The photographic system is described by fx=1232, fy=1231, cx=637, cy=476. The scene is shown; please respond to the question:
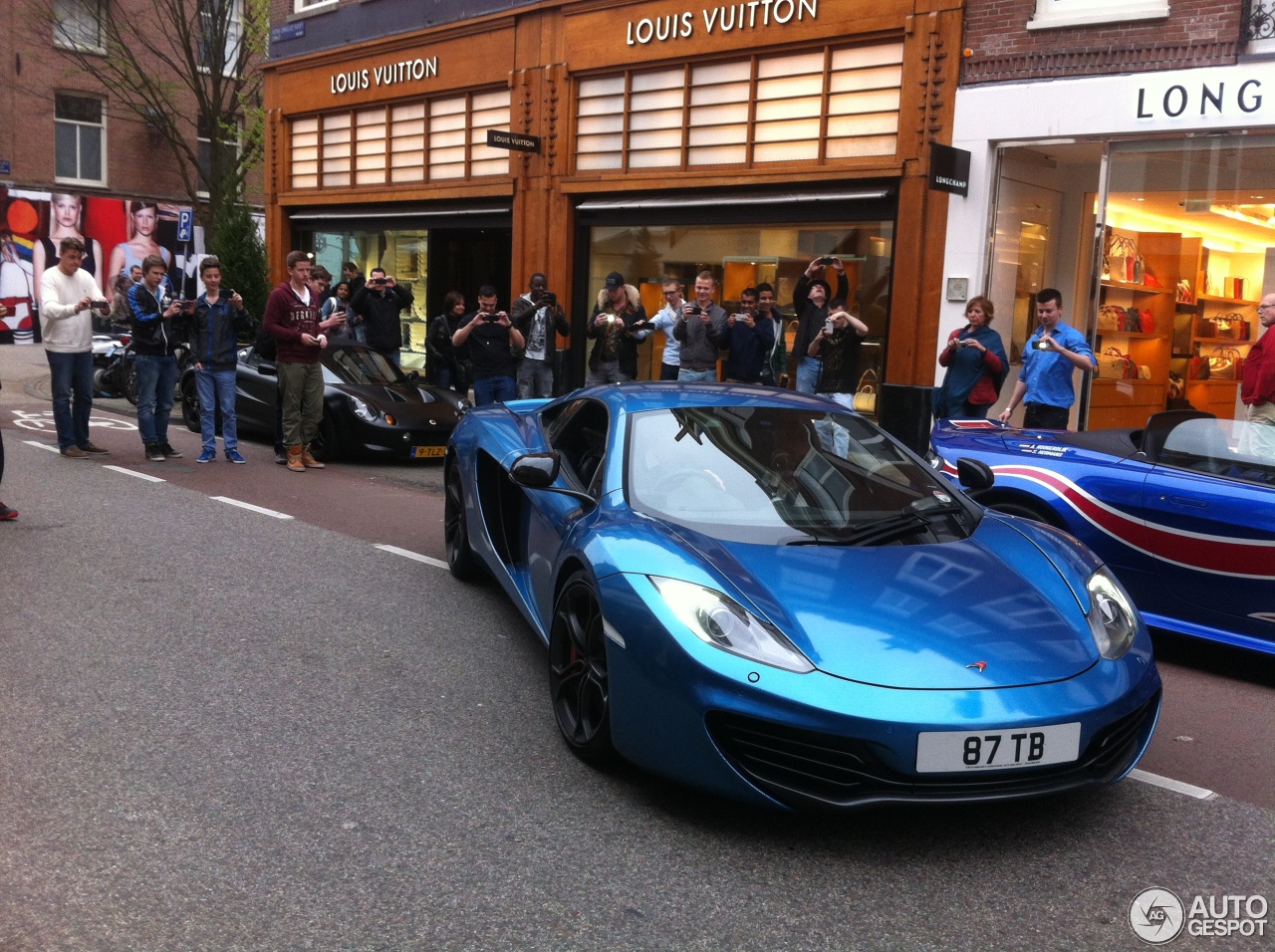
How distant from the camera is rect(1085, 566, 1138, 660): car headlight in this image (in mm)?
3808

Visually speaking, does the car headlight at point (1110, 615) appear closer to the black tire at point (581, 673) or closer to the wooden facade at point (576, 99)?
the black tire at point (581, 673)

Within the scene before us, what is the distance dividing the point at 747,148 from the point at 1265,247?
5640mm

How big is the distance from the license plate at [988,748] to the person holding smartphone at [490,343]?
9.38 metres

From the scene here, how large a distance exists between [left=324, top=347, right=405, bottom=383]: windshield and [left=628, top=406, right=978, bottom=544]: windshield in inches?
310

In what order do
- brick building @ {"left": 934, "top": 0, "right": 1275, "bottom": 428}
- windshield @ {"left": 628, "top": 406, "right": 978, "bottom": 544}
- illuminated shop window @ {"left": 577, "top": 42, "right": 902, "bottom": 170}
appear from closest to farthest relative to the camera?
1. windshield @ {"left": 628, "top": 406, "right": 978, "bottom": 544}
2. brick building @ {"left": 934, "top": 0, "right": 1275, "bottom": 428}
3. illuminated shop window @ {"left": 577, "top": 42, "right": 902, "bottom": 170}

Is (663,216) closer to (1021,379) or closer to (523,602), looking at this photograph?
(1021,379)

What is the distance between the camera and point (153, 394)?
11.3m

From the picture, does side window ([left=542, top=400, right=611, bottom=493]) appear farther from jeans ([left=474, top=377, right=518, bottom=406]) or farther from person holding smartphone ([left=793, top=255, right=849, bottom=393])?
jeans ([left=474, top=377, right=518, bottom=406])

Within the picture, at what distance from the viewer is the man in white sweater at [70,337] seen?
1059 cm

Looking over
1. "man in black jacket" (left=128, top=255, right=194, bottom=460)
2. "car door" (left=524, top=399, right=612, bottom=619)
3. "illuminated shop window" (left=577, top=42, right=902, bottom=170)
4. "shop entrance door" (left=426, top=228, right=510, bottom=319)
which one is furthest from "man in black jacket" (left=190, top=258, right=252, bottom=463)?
"shop entrance door" (left=426, top=228, right=510, bottom=319)

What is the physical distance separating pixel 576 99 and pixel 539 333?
5.27m

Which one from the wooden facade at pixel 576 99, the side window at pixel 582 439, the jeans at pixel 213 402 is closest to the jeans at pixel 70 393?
the jeans at pixel 213 402

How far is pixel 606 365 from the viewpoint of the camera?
12055mm

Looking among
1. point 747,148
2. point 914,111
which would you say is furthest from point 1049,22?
point 747,148
